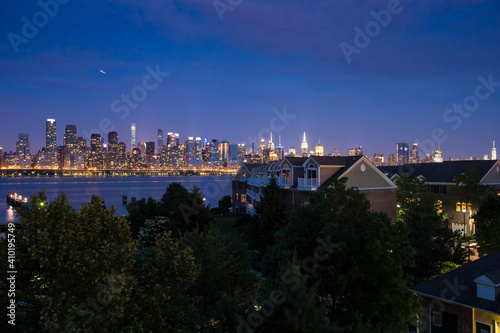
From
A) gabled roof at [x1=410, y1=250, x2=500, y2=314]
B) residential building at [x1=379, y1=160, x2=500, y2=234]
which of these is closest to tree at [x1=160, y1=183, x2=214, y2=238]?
gabled roof at [x1=410, y1=250, x2=500, y2=314]

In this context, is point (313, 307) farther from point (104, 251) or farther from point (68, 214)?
point (68, 214)

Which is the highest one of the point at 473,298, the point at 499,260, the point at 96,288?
the point at 96,288

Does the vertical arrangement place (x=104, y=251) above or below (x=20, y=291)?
above

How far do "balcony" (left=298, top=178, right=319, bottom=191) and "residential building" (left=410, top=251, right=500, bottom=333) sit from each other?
1649 cm

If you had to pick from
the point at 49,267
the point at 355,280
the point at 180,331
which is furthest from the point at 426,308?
the point at 49,267

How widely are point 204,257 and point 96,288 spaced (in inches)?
361

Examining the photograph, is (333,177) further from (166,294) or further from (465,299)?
(166,294)

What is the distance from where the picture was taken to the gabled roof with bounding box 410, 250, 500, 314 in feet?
56.3

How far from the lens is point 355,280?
1560 cm

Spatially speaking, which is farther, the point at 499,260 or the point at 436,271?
the point at 436,271

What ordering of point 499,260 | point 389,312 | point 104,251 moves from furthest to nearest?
point 499,260 < point 389,312 < point 104,251

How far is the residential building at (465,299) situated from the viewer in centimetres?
1688

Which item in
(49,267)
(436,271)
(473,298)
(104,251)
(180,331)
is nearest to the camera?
(49,267)

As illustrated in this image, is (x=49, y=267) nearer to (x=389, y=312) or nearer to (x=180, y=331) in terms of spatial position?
(x=180, y=331)
